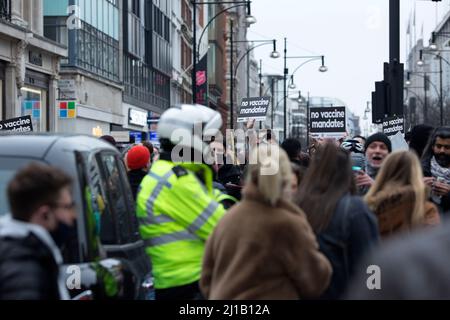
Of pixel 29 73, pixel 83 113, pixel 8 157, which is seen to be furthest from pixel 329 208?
pixel 83 113

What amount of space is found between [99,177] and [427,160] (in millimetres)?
3993

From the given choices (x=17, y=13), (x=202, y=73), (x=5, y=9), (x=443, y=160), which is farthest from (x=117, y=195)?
(x=202, y=73)

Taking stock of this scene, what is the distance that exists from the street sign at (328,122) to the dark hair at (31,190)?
16428 millimetres

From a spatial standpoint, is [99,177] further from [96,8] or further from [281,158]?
[96,8]

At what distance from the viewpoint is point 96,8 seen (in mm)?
38938

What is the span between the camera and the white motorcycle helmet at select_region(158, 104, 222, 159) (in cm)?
521

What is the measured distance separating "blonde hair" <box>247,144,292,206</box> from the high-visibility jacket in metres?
0.83

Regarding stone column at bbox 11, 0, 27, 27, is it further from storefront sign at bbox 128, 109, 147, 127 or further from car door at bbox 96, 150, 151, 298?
car door at bbox 96, 150, 151, 298

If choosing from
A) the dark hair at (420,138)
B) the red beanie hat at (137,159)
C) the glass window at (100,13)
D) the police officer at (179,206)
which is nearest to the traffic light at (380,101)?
the dark hair at (420,138)

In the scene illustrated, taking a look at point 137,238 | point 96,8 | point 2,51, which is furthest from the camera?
point 96,8

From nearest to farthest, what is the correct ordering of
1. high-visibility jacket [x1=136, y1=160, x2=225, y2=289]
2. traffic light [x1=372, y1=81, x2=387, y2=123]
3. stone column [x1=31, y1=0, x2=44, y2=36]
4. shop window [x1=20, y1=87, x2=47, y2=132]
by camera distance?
high-visibility jacket [x1=136, y1=160, x2=225, y2=289], traffic light [x1=372, y1=81, x2=387, y2=123], shop window [x1=20, y1=87, x2=47, y2=132], stone column [x1=31, y1=0, x2=44, y2=36]

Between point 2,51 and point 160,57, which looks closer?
point 2,51

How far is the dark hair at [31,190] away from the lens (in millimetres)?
3346

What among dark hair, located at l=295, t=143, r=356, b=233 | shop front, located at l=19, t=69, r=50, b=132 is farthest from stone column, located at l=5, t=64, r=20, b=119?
dark hair, located at l=295, t=143, r=356, b=233
